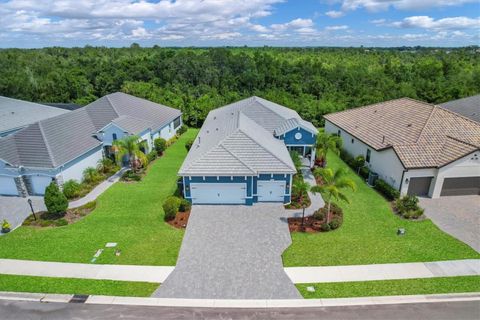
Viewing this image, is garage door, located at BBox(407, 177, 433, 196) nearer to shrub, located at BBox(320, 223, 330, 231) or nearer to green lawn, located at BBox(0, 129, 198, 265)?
shrub, located at BBox(320, 223, 330, 231)

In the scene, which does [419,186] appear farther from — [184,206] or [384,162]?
[184,206]

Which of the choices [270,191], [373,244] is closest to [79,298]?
[270,191]

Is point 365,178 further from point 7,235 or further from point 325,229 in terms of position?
point 7,235

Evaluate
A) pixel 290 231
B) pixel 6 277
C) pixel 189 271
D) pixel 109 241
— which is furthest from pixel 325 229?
pixel 6 277

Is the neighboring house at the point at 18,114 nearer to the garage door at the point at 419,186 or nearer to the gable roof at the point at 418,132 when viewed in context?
the gable roof at the point at 418,132

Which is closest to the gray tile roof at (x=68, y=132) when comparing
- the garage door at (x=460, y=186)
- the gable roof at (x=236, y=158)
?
the gable roof at (x=236, y=158)

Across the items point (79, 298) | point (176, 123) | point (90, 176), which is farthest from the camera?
point (176, 123)
